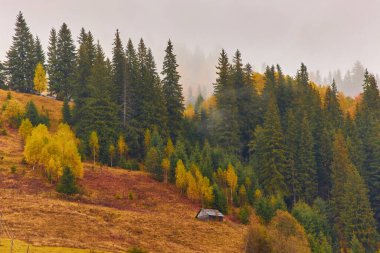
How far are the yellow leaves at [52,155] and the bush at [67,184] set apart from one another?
4.58 ft

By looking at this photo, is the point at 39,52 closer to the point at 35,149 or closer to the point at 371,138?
the point at 35,149

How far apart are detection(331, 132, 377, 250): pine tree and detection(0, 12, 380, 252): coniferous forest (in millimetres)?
175

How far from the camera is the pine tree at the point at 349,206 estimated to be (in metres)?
63.4

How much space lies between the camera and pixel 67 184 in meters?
53.2

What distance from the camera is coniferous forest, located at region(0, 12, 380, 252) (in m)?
62.5

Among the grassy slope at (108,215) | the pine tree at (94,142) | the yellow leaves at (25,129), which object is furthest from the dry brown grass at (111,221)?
the yellow leaves at (25,129)

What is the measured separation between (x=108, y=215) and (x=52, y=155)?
14075mm

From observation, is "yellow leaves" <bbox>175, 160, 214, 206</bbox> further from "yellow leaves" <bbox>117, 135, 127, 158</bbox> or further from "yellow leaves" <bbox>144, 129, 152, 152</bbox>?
"yellow leaves" <bbox>117, 135, 127, 158</bbox>

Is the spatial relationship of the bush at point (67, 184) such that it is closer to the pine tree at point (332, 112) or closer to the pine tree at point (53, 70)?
the pine tree at point (53, 70)

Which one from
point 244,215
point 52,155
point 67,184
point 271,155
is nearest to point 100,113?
point 52,155

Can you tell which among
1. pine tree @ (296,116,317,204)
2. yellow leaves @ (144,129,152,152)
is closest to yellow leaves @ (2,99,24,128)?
yellow leaves @ (144,129,152,152)

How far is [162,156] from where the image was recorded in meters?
67.2

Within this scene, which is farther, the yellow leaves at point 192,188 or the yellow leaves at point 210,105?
the yellow leaves at point 210,105

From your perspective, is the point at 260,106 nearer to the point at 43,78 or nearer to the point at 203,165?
the point at 203,165
